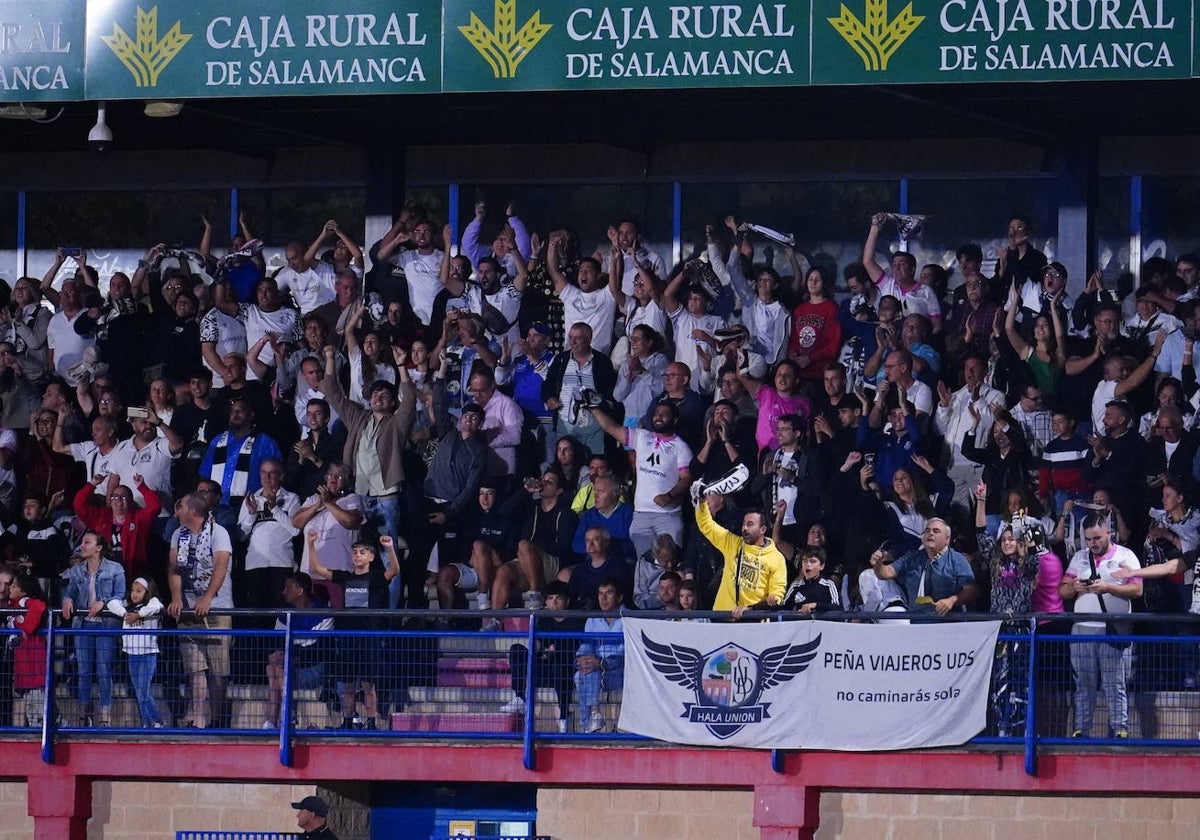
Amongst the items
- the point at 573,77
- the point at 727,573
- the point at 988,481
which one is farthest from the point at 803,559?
the point at 573,77

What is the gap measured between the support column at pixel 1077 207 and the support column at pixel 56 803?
10100mm

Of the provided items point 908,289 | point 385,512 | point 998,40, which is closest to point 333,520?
point 385,512

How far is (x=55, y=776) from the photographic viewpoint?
1784 centimetres

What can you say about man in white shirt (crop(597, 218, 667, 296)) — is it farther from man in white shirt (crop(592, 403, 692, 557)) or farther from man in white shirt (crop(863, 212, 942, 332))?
man in white shirt (crop(592, 403, 692, 557))

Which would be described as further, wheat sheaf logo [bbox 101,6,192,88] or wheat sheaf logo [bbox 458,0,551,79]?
wheat sheaf logo [bbox 101,6,192,88]

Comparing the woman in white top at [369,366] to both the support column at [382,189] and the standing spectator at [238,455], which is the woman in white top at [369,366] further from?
the support column at [382,189]

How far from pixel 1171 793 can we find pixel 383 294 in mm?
8930

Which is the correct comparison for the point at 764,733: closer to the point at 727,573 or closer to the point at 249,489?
the point at 727,573

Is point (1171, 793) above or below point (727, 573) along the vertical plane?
below

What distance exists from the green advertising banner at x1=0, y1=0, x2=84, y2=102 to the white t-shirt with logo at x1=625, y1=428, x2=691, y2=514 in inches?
226

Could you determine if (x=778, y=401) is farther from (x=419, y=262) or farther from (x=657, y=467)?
(x=419, y=262)

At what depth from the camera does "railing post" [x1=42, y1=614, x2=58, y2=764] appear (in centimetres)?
1753

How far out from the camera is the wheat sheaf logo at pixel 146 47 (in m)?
19.4

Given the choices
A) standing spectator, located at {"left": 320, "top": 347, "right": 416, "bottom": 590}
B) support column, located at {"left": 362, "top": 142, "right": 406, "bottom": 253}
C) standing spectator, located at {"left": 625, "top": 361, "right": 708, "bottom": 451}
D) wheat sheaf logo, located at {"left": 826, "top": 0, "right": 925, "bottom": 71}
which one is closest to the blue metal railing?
standing spectator, located at {"left": 320, "top": 347, "right": 416, "bottom": 590}
